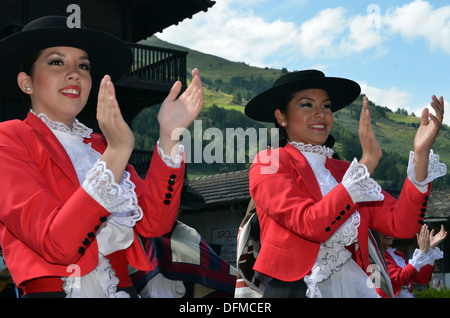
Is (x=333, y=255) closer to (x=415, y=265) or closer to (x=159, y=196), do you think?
(x=159, y=196)

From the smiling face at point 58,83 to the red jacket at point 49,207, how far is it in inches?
4.0

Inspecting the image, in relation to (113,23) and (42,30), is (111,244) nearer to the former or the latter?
(42,30)

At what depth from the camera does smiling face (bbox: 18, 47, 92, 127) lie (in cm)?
265

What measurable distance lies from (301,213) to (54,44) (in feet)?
4.59

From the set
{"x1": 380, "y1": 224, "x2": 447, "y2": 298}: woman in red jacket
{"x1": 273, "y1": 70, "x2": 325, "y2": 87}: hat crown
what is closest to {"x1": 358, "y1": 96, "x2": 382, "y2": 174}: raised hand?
{"x1": 273, "y1": 70, "x2": 325, "y2": 87}: hat crown

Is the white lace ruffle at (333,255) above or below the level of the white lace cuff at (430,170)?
below

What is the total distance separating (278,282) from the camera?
120 inches

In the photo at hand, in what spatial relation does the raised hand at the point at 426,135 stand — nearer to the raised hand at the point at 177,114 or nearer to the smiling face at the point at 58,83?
the raised hand at the point at 177,114

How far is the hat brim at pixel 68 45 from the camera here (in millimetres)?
2606

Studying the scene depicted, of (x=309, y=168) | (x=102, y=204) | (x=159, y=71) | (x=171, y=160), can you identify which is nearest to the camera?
(x=102, y=204)

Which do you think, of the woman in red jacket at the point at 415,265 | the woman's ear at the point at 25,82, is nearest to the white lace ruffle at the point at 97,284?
the woman's ear at the point at 25,82

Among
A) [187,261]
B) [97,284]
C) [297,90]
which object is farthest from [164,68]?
[97,284]

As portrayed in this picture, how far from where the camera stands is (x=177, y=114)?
2.55m

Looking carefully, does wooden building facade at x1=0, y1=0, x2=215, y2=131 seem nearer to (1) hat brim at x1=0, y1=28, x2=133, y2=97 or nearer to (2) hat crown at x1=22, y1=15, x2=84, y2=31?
(1) hat brim at x1=0, y1=28, x2=133, y2=97
